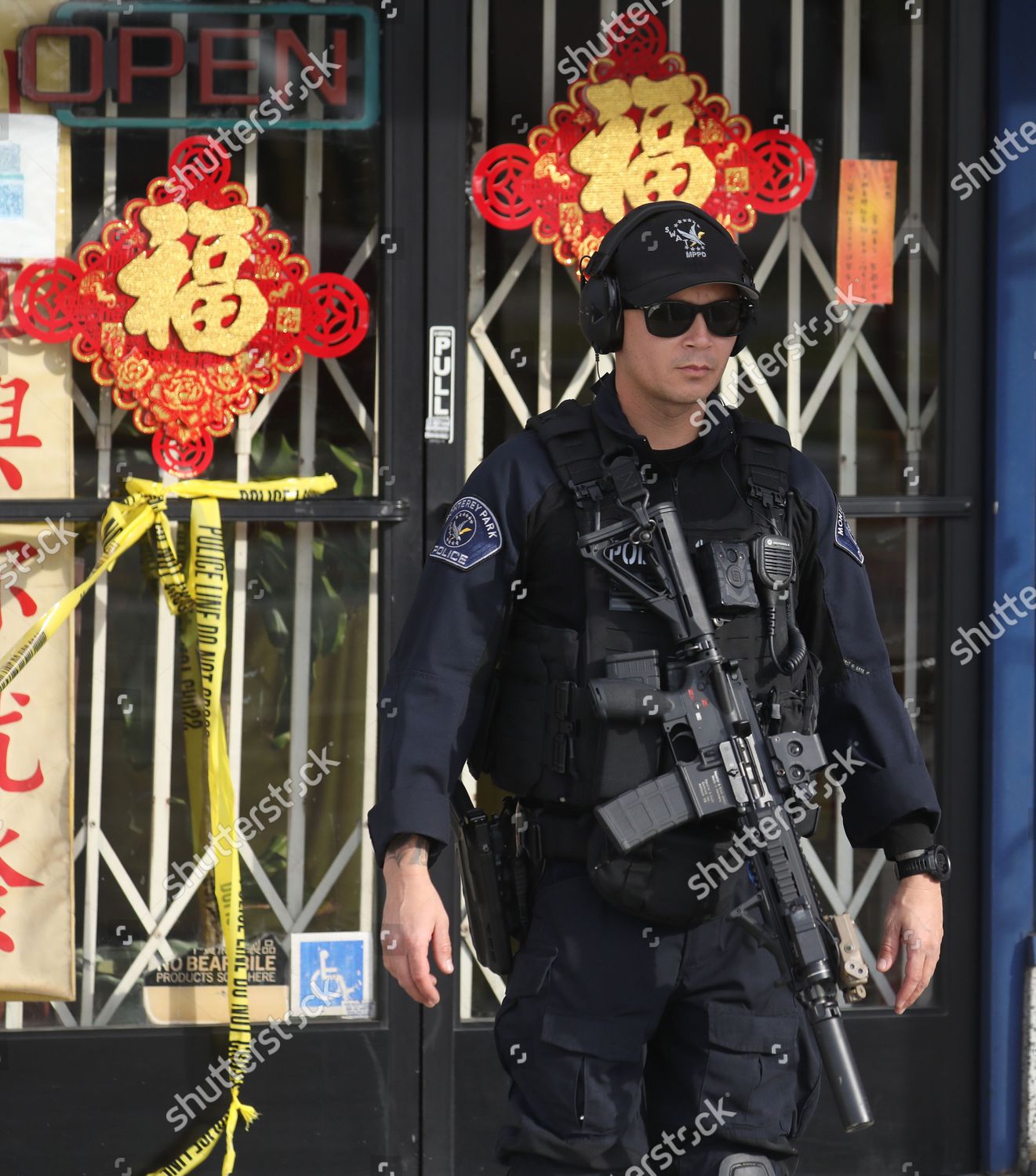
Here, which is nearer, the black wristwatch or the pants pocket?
the pants pocket

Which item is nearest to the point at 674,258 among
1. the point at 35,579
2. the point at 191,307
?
the point at 191,307

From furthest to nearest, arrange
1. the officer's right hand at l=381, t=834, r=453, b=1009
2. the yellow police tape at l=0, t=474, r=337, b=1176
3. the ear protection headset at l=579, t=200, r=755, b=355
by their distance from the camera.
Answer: the yellow police tape at l=0, t=474, r=337, b=1176 → the ear protection headset at l=579, t=200, r=755, b=355 → the officer's right hand at l=381, t=834, r=453, b=1009

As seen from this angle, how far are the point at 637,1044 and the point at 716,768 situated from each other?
48 centimetres

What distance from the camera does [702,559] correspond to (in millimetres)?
2668

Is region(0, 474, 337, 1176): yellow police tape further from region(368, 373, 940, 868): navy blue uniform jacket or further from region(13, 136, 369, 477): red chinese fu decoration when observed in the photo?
region(368, 373, 940, 868): navy blue uniform jacket

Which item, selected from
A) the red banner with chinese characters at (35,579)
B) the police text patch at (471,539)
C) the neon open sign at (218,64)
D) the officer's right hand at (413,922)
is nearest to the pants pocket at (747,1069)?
the officer's right hand at (413,922)

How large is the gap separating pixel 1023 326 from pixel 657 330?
165cm

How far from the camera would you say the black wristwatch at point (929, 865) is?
8.97 feet

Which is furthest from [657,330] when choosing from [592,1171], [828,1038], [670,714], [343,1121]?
[343,1121]

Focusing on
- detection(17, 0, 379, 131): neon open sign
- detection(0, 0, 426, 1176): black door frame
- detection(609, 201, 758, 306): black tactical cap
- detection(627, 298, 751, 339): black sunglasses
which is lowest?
detection(0, 0, 426, 1176): black door frame

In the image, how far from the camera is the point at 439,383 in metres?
3.91

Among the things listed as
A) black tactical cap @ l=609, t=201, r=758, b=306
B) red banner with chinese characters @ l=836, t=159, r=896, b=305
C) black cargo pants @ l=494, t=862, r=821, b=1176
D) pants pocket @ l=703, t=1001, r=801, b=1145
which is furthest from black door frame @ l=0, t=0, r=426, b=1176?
pants pocket @ l=703, t=1001, r=801, b=1145

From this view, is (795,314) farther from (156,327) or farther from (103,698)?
(103,698)

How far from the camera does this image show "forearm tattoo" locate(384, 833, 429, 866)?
2531 millimetres
